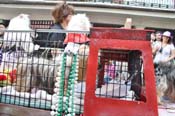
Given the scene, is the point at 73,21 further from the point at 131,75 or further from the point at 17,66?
the point at 131,75

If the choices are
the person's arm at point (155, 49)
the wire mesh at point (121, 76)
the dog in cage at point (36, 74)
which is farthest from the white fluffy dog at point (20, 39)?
the person's arm at point (155, 49)

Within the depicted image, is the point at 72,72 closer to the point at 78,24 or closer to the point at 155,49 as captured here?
the point at 78,24

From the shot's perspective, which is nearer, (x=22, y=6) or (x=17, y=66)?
(x=17, y=66)

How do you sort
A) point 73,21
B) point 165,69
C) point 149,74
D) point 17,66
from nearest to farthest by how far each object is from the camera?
point 149,74, point 17,66, point 73,21, point 165,69

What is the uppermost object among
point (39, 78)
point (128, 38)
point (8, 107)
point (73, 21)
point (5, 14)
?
point (5, 14)

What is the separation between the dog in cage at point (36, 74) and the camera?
3273 mm

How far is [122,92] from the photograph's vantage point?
299 cm

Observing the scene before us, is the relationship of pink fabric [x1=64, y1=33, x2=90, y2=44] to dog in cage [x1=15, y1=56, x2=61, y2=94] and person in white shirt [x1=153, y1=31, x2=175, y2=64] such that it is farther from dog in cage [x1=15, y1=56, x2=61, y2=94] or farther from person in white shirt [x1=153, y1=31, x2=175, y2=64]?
person in white shirt [x1=153, y1=31, x2=175, y2=64]

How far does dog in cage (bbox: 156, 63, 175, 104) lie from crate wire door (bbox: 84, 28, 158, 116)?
3254 millimetres

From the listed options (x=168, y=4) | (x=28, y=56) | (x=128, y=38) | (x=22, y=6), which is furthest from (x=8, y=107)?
(x=168, y=4)

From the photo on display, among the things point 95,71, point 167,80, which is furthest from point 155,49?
point 95,71

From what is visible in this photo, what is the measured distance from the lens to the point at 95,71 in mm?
2648

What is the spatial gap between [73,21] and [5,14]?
11.4 m

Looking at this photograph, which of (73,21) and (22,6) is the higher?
(22,6)
